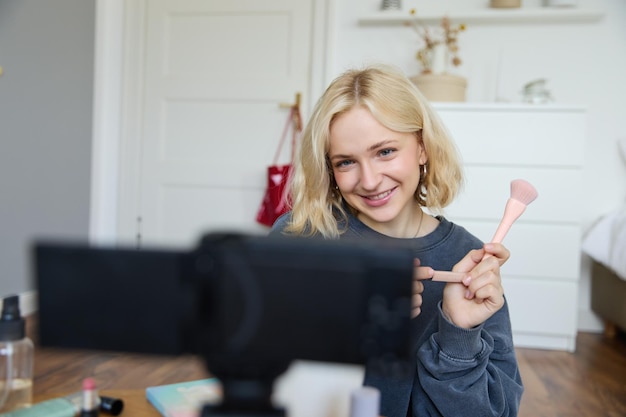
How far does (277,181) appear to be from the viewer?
288cm

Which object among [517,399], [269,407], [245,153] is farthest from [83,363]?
[269,407]

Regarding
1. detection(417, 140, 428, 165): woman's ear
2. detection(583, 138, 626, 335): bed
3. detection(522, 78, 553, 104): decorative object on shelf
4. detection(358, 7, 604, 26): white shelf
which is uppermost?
detection(358, 7, 604, 26): white shelf

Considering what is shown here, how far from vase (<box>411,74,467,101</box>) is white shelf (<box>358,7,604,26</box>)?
1.19 ft

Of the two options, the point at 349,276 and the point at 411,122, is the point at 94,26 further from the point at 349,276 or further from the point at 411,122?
the point at 349,276

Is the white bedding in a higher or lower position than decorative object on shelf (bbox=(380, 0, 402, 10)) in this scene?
lower

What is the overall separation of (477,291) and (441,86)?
205cm

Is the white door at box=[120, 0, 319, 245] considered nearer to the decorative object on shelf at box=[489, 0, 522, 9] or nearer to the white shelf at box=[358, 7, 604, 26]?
the white shelf at box=[358, 7, 604, 26]

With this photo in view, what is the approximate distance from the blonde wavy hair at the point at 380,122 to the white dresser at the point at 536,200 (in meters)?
1.42

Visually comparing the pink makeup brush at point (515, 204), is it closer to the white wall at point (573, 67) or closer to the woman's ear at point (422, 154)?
the woman's ear at point (422, 154)

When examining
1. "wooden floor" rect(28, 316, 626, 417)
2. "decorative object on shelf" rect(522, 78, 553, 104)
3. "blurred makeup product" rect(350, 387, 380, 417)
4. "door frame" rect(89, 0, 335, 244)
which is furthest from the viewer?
"door frame" rect(89, 0, 335, 244)

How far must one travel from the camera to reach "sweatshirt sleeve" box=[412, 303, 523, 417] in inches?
30.7

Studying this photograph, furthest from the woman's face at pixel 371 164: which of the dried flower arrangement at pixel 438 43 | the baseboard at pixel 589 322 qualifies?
the baseboard at pixel 589 322

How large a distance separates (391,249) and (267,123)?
2.74 metres

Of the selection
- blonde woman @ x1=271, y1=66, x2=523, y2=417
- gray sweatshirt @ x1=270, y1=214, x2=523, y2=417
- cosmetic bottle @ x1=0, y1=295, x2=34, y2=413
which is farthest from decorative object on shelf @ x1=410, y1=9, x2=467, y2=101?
cosmetic bottle @ x1=0, y1=295, x2=34, y2=413
